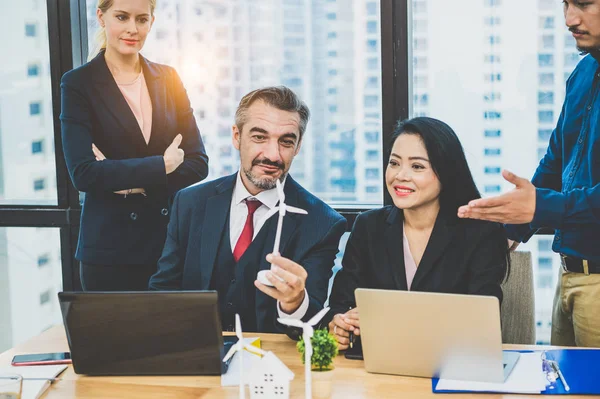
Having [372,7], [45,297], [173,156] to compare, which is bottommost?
[45,297]

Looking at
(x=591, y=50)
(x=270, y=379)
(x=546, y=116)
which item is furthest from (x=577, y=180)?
(x=270, y=379)

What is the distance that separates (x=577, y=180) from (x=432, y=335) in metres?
1.02

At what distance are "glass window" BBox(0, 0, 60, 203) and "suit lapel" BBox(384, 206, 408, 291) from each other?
6.08ft

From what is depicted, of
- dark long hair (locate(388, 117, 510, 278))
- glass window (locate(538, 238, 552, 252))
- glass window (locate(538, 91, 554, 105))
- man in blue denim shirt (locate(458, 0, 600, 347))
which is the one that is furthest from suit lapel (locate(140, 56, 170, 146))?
glass window (locate(538, 238, 552, 252))

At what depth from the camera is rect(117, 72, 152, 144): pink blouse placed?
10.6 feet

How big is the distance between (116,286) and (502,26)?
1976mm

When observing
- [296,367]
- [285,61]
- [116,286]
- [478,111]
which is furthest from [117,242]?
[478,111]

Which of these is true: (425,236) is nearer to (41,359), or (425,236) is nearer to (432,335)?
(432,335)

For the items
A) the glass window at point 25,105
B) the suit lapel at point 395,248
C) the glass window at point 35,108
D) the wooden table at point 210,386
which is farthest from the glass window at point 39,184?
the suit lapel at point 395,248

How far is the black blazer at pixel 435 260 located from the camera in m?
2.45

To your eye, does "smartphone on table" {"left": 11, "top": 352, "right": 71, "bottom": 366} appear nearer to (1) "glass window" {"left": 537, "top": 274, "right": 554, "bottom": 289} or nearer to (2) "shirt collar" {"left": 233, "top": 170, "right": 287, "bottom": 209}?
(2) "shirt collar" {"left": 233, "top": 170, "right": 287, "bottom": 209}

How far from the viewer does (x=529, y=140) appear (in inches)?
128

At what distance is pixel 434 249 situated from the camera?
245cm

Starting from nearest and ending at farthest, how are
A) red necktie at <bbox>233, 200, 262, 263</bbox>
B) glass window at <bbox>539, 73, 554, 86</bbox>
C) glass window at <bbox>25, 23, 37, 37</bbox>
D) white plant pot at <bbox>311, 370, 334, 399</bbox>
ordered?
1. white plant pot at <bbox>311, 370, 334, 399</bbox>
2. red necktie at <bbox>233, 200, 262, 263</bbox>
3. glass window at <bbox>539, 73, 554, 86</bbox>
4. glass window at <bbox>25, 23, 37, 37</bbox>
